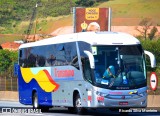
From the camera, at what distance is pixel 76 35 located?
31984mm

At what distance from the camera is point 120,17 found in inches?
6786

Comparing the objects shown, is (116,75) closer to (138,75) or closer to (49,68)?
(138,75)

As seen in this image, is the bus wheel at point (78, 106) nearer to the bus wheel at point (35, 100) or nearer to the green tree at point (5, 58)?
the bus wheel at point (35, 100)

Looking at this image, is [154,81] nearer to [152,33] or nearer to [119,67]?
[119,67]

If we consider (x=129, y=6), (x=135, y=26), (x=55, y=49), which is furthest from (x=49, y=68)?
(x=129, y=6)

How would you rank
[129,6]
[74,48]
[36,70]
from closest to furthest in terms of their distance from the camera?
1. [74,48]
2. [36,70]
3. [129,6]

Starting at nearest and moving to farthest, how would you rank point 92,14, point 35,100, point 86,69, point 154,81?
point 86,69, point 154,81, point 35,100, point 92,14

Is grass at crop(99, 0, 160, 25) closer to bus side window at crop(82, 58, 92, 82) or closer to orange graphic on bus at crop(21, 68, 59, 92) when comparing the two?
orange graphic on bus at crop(21, 68, 59, 92)

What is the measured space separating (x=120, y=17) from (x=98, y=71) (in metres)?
143

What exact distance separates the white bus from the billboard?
1783 inches

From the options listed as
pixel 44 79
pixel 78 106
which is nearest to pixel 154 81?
pixel 44 79

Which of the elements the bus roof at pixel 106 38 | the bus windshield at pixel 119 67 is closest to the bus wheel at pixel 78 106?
the bus windshield at pixel 119 67

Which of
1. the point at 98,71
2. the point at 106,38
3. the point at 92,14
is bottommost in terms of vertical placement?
the point at 98,71

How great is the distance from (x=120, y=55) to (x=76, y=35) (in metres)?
3.03
